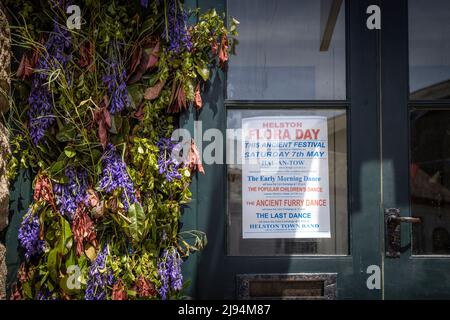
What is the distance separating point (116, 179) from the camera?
2.36 metres

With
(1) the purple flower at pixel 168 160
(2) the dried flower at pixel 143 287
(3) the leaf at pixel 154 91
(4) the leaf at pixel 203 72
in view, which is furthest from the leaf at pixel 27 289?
(4) the leaf at pixel 203 72

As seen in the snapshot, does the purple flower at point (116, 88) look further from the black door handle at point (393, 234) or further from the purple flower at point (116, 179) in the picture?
the black door handle at point (393, 234)

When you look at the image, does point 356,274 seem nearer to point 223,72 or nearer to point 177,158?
point 177,158

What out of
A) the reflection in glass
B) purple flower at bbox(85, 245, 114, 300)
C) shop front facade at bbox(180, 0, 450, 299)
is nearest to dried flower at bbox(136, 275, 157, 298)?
purple flower at bbox(85, 245, 114, 300)

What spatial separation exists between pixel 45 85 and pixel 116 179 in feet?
2.29

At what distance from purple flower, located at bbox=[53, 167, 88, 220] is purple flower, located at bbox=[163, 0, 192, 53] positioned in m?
0.92

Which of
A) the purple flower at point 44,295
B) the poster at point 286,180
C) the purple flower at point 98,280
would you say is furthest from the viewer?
the poster at point 286,180

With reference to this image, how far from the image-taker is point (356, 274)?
2.50 meters

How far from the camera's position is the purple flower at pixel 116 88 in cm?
239

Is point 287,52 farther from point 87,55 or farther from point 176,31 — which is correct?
point 87,55

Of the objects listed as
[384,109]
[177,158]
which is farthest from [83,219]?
[384,109]

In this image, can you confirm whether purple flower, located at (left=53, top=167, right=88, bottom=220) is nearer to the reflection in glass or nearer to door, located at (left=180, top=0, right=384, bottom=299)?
door, located at (left=180, top=0, right=384, bottom=299)

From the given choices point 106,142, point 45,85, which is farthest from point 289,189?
point 45,85

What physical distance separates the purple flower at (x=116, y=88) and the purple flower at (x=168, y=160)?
1.00 ft
